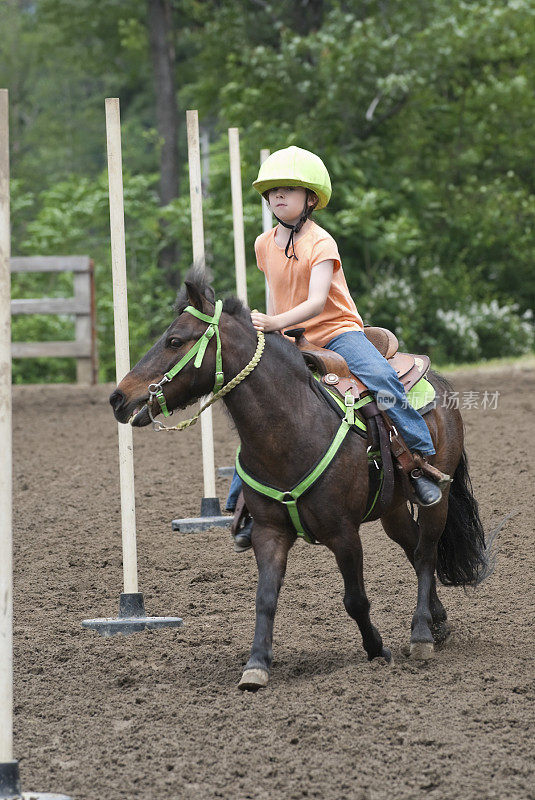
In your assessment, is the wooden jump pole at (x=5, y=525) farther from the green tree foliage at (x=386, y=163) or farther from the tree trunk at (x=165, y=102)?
the tree trunk at (x=165, y=102)

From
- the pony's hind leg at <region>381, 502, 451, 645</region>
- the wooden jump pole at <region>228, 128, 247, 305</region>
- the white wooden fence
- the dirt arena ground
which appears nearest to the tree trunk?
the white wooden fence

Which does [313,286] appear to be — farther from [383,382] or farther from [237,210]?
[237,210]

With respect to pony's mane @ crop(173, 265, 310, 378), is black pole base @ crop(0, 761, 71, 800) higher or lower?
lower

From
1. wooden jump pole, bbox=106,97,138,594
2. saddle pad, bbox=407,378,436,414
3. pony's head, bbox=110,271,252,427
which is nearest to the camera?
pony's head, bbox=110,271,252,427

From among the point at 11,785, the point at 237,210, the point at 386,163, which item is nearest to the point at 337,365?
the point at 11,785

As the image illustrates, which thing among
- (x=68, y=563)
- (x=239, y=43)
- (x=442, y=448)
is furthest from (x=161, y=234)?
(x=442, y=448)

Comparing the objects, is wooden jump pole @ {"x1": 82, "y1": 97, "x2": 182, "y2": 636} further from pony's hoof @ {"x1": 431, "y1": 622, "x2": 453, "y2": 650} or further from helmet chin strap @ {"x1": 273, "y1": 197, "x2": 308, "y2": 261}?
pony's hoof @ {"x1": 431, "y1": 622, "x2": 453, "y2": 650}

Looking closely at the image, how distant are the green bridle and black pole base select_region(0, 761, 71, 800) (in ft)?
4.56

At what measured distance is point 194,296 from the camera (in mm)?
4199

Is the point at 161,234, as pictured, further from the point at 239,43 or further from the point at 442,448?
the point at 442,448

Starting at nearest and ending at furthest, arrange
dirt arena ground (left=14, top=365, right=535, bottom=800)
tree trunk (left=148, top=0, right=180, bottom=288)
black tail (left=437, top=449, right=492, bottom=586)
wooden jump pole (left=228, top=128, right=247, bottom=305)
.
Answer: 1. dirt arena ground (left=14, top=365, right=535, bottom=800)
2. black tail (left=437, top=449, right=492, bottom=586)
3. wooden jump pole (left=228, top=128, right=247, bottom=305)
4. tree trunk (left=148, top=0, right=180, bottom=288)

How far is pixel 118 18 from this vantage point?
82.4 feet

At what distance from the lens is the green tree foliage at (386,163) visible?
1797 centimetres

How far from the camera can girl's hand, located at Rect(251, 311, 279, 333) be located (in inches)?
170
